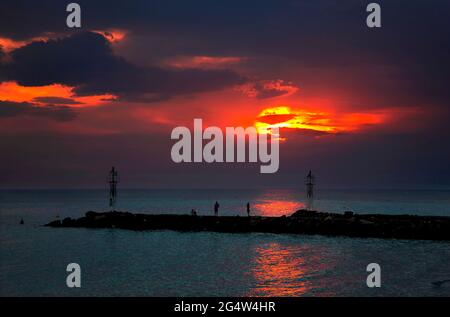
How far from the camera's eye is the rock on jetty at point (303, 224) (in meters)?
54.2

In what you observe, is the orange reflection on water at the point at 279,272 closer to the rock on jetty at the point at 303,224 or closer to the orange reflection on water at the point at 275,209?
the rock on jetty at the point at 303,224

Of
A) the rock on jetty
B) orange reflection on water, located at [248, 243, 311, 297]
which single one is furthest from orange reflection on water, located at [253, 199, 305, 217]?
orange reflection on water, located at [248, 243, 311, 297]

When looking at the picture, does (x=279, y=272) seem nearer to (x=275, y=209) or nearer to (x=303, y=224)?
(x=303, y=224)

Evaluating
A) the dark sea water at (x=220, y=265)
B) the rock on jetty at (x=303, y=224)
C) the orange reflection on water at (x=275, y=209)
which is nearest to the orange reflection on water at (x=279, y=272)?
the dark sea water at (x=220, y=265)

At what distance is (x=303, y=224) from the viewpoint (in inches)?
2349

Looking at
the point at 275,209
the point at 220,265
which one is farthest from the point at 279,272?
the point at 275,209

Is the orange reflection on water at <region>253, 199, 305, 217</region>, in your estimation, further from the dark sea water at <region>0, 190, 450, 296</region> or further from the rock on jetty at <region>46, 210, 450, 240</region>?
the dark sea water at <region>0, 190, 450, 296</region>

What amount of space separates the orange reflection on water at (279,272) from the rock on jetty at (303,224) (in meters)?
13.1

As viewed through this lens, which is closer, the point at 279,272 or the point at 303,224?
the point at 279,272

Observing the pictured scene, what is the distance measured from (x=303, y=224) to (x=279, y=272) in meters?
26.1

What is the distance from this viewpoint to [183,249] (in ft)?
150
